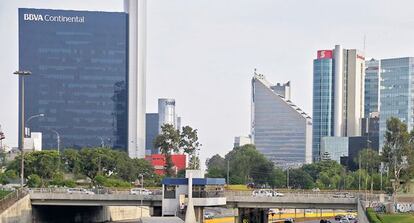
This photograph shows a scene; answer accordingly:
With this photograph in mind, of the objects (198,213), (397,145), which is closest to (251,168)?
(397,145)

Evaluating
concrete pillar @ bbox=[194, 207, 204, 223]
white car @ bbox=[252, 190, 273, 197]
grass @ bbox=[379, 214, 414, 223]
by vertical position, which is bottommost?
concrete pillar @ bbox=[194, 207, 204, 223]

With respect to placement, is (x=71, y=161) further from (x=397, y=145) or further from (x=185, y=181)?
(x=397, y=145)

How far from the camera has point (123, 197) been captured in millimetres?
105812

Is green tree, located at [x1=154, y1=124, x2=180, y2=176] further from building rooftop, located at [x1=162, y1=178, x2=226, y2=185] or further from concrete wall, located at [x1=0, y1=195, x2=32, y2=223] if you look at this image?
building rooftop, located at [x1=162, y1=178, x2=226, y2=185]

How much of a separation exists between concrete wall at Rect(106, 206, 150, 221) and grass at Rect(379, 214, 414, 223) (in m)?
63.8

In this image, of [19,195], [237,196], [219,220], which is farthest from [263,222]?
[19,195]

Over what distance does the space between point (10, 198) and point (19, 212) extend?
2858 millimetres

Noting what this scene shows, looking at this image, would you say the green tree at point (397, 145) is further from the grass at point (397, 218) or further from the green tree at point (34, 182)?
the green tree at point (34, 182)

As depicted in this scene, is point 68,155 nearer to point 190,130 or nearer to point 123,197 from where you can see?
point 190,130

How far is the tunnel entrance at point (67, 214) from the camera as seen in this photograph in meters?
113

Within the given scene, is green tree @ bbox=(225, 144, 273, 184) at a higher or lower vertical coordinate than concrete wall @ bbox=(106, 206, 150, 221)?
higher

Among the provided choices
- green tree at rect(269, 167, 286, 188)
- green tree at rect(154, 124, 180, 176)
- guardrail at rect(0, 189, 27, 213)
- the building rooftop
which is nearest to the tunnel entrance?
guardrail at rect(0, 189, 27, 213)

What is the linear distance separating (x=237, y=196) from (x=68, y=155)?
68826 millimetres

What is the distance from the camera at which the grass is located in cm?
7988
